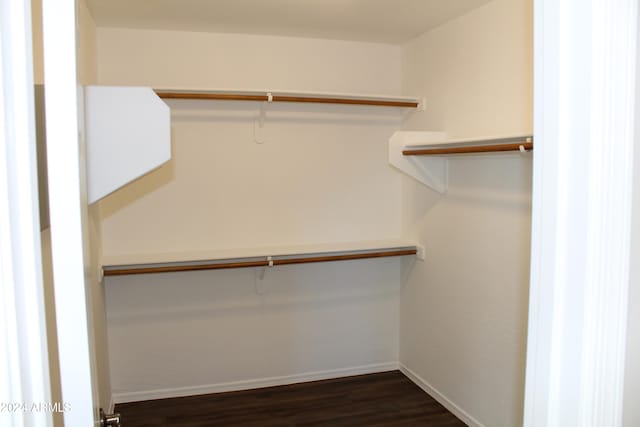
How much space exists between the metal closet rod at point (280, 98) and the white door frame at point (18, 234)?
2.14 meters

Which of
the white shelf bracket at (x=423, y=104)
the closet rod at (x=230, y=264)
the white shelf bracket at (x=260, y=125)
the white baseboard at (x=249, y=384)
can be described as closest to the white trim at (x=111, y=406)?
the white baseboard at (x=249, y=384)

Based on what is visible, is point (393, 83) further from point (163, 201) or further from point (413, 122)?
point (163, 201)

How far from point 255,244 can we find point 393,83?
147 cm

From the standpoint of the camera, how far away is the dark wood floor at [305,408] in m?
2.78

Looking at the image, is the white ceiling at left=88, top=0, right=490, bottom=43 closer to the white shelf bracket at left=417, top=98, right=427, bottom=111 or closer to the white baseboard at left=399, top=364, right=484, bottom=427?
the white shelf bracket at left=417, top=98, right=427, bottom=111

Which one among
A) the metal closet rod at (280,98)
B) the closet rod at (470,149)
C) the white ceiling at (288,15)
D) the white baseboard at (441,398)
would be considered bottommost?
the white baseboard at (441,398)

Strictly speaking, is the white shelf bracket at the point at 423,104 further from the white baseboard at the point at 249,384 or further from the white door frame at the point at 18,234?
the white door frame at the point at 18,234

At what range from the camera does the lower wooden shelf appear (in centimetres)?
268

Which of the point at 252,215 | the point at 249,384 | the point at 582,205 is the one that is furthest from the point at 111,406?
the point at 582,205

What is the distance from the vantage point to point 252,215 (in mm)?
3150

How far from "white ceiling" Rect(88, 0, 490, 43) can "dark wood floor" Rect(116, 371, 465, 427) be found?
227cm

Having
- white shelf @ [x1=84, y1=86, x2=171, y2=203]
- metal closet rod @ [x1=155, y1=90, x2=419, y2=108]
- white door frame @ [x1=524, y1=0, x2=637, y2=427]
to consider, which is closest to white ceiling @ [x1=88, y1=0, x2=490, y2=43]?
metal closet rod @ [x1=155, y1=90, x2=419, y2=108]

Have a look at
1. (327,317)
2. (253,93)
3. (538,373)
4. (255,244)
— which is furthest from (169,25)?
(538,373)

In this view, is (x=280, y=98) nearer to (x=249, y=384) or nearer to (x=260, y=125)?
(x=260, y=125)
